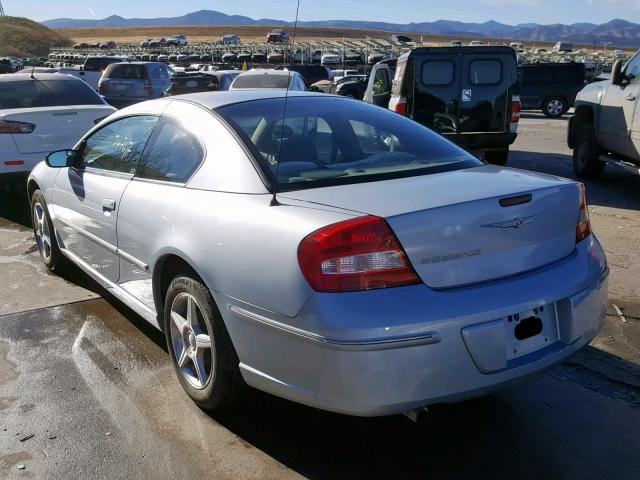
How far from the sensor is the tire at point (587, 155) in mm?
9391

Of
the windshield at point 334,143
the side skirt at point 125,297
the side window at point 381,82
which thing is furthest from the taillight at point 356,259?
the side window at point 381,82

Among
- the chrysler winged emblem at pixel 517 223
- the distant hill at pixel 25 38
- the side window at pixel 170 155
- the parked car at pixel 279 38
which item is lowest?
the chrysler winged emblem at pixel 517 223

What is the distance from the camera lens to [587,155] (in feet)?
31.4

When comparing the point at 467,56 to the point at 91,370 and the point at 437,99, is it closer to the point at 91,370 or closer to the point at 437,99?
the point at 437,99

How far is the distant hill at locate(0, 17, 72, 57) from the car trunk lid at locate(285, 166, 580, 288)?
77.2m

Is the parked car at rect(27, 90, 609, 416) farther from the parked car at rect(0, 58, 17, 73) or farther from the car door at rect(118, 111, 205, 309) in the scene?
the parked car at rect(0, 58, 17, 73)

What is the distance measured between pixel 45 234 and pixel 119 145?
1.80m

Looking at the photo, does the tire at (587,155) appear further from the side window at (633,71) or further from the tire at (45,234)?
the tire at (45,234)

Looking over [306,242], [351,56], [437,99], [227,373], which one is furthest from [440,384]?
[351,56]

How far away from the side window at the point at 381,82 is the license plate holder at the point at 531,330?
10.5 metres

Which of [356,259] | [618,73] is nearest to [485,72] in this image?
[618,73]

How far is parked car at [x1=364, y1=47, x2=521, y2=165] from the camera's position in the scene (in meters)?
10.1

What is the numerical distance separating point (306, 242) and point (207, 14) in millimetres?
204898

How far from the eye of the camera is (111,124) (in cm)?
475
